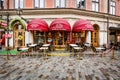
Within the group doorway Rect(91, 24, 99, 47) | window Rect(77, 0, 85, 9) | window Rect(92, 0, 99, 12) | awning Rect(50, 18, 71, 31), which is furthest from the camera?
doorway Rect(91, 24, 99, 47)

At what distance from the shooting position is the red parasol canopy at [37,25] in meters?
24.2

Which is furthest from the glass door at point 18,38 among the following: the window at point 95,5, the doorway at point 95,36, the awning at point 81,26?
the window at point 95,5

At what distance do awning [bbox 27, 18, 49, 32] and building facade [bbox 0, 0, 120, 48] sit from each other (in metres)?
0.20

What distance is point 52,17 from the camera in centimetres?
2584

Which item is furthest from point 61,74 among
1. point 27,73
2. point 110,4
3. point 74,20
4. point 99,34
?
point 110,4

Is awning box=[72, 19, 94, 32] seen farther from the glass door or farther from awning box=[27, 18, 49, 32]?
the glass door

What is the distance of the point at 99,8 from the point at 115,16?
351 centimetres

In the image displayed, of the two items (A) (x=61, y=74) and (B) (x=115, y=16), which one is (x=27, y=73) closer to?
(A) (x=61, y=74)

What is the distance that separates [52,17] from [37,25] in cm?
250

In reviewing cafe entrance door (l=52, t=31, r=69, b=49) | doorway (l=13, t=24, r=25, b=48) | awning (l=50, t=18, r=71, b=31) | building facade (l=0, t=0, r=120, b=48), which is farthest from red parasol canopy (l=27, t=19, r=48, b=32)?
doorway (l=13, t=24, r=25, b=48)

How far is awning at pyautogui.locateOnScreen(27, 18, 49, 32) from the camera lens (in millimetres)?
24156

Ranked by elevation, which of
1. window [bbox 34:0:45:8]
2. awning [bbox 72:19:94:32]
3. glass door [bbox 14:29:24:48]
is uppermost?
window [bbox 34:0:45:8]

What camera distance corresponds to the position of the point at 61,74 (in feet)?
35.4

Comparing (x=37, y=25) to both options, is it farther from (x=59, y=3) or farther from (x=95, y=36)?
(x=95, y=36)
